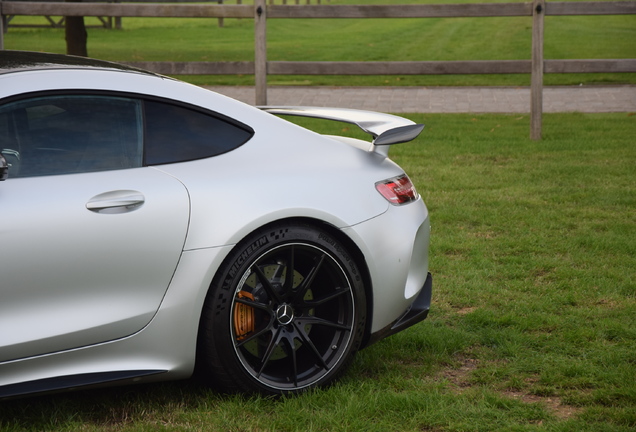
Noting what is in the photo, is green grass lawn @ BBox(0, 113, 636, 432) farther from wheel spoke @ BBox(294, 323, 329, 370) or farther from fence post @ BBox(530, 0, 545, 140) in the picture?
fence post @ BBox(530, 0, 545, 140)

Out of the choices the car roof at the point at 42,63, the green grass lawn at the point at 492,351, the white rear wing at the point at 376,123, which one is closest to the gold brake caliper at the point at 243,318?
the green grass lawn at the point at 492,351

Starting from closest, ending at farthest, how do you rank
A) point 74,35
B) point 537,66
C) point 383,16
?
point 537,66 → point 383,16 → point 74,35

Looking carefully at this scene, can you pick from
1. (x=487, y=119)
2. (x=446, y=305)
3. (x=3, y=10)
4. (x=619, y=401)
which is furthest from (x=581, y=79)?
(x=619, y=401)

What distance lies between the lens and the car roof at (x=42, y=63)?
364 cm

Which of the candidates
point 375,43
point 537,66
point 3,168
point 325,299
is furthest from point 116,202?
point 375,43

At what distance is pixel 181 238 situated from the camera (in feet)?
11.6

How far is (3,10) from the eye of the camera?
35.8ft

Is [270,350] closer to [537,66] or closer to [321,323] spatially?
[321,323]

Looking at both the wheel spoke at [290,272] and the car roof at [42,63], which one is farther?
the wheel spoke at [290,272]

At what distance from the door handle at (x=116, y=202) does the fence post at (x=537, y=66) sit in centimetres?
775

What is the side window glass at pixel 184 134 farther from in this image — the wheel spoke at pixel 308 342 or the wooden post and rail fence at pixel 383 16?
the wooden post and rail fence at pixel 383 16

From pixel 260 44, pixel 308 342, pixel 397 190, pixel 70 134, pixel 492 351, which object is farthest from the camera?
pixel 260 44

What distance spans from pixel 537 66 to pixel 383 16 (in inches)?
74.4

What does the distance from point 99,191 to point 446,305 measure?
2453 mm
